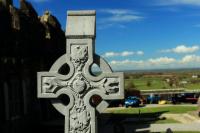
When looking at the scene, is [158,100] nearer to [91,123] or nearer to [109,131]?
[109,131]

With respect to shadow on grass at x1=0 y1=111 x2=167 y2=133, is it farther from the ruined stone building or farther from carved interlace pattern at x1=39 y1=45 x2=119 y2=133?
carved interlace pattern at x1=39 y1=45 x2=119 y2=133

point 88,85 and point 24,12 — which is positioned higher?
point 24,12

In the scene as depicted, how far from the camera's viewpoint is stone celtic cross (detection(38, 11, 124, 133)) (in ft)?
28.3

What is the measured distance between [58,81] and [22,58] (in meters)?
14.1

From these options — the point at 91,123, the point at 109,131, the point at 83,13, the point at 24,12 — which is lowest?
the point at 109,131

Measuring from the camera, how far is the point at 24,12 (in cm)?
2467

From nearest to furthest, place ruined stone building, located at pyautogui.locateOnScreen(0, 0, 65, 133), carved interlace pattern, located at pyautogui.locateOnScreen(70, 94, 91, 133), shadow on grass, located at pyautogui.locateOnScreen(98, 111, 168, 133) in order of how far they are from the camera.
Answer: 1. carved interlace pattern, located at pyautogui.locateOnScreen(70, 94, 91, 133)
2. ruined stone building, located at pyautogui.locateOnScreen(0, 0, 65, 133)
3. shadow on grass, located at pyautogui.locateOnScreen(98, 111, 168, 133)

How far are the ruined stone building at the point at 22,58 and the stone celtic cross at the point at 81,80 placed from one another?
35.5 feet

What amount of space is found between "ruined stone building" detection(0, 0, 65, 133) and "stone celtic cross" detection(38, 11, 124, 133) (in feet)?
35.5

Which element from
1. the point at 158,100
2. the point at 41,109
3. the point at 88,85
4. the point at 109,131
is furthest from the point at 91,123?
the point at 158,100

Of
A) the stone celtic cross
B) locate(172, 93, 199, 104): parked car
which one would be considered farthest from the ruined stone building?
locate(172, 93, 199, 104): parked car

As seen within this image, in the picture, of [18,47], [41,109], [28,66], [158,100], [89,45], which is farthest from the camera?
[158,100]

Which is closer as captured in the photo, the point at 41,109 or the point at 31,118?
the point at 31,118

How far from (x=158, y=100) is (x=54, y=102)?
129ft
